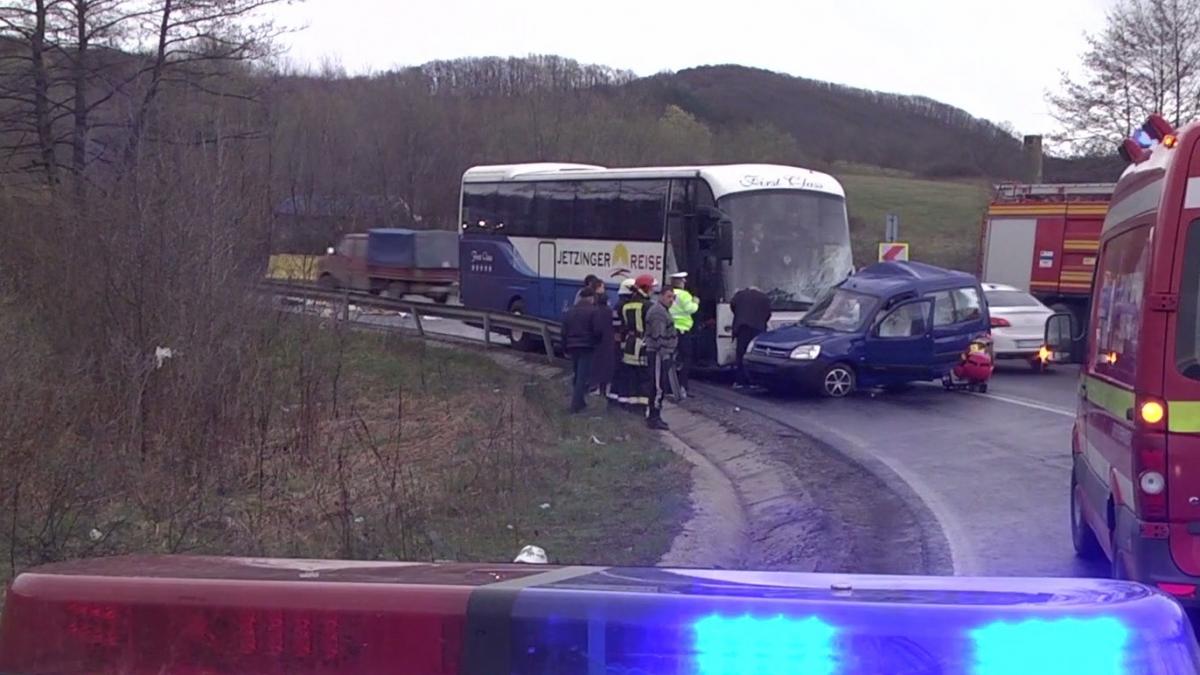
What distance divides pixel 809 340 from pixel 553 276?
839 cm

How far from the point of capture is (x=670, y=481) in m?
13.9

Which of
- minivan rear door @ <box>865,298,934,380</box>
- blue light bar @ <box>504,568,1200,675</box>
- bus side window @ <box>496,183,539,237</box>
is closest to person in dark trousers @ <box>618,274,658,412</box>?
minivan rear door @ <box>865,298,934,380</box>

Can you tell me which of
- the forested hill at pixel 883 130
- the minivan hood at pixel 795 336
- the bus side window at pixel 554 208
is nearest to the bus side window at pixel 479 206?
the bus side window at pixel 554 208

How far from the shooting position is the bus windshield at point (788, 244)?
2369cm

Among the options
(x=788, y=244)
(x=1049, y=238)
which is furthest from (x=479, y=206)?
(x=1049, y=238)

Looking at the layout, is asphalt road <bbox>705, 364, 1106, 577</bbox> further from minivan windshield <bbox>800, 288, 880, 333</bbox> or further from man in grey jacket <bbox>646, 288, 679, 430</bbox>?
man in grey jacket <bbox>646, 288, 679, 430</bbox>

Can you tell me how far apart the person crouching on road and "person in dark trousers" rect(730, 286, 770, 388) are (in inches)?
31.1

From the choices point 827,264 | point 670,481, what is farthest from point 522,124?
point 670,481

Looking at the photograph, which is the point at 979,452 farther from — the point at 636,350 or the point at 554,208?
the point at 554,208

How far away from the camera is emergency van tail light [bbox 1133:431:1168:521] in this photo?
21.5ft

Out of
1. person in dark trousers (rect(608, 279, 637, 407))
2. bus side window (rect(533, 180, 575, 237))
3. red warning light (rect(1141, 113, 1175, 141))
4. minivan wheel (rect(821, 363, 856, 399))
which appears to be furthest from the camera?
bus side window (rect(533, 180, 575, 237))

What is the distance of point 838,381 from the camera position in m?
20.7

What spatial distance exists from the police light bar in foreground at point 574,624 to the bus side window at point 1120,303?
457 centimetres

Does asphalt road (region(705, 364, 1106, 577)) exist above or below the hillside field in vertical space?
below
